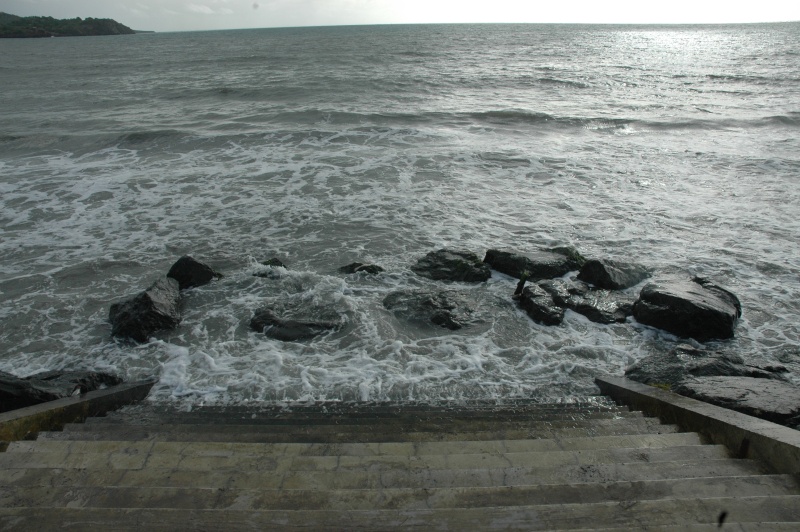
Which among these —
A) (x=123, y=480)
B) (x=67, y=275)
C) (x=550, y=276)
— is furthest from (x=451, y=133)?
(x=123, y=480)

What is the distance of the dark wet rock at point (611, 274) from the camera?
8625 mm

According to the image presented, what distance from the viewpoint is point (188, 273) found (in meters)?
8.84

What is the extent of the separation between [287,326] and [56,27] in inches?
6406

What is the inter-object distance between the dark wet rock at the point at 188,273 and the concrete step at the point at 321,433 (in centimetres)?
438

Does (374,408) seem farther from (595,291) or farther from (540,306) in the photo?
(595,291)

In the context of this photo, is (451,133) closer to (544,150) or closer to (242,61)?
(544,150)

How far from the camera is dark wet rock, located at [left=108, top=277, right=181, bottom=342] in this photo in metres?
7.28

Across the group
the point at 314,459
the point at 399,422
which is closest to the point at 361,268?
the point at 399,422

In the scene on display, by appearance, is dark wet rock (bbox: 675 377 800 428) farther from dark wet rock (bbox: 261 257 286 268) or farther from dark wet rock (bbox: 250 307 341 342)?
dark wet rock (bbox: 261 257 286 268)

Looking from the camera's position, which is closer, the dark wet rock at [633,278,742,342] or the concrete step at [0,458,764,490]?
the concrete step at [0,458,764,490]

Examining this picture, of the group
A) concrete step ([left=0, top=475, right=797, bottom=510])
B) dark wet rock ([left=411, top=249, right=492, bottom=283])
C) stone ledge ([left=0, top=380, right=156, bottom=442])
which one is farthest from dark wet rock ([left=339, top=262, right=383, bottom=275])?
concrete step ([left=0, top=475, right=797, bottom=510])

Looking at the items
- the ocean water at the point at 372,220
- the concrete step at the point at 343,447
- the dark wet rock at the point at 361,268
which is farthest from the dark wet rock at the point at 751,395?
the dark wet rock at the point at 361,268

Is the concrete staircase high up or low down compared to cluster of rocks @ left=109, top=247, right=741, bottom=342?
up

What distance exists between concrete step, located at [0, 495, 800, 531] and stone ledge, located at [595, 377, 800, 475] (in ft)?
1.92
